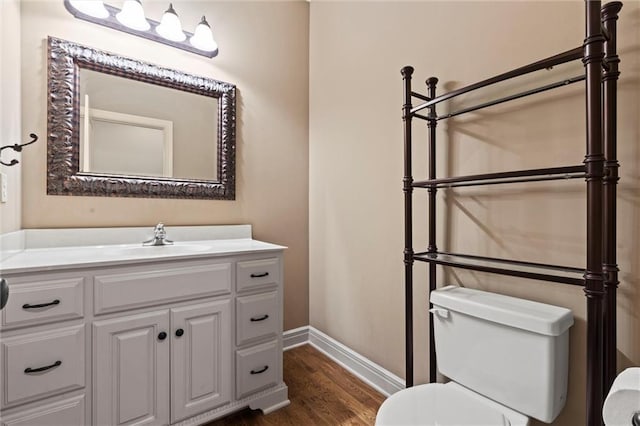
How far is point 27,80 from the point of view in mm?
1367

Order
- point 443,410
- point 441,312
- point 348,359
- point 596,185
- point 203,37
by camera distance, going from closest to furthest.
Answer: point 596,185
point 443,410
point 441,312
point 203,37
point 348,359

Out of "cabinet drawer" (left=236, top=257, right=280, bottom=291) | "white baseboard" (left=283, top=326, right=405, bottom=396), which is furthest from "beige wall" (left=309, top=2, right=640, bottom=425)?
"cabinet drawer" (left=236, top=257, right=280, bottom=291)

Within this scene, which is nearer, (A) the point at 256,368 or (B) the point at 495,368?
(B) the point at 495,368

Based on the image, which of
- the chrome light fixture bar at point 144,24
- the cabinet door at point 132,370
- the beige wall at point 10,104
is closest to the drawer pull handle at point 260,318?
the cabinet door at point 132,370

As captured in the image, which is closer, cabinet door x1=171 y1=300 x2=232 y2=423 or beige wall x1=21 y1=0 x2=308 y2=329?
cabinet door x1=171 y1=300 x2=232 y2=423

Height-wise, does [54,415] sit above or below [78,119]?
below

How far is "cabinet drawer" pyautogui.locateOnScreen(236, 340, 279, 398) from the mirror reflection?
1046mm

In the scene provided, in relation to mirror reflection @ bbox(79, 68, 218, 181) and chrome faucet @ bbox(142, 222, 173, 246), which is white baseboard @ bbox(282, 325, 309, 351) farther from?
mirror reflection @ bbox(79, 68, 218, 181)

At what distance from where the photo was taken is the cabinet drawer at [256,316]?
1.44 m

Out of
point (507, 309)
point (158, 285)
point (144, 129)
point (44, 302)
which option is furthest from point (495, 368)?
point (144, 129)

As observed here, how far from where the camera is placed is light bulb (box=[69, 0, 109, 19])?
56.6 inches

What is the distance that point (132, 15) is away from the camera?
1.54 m

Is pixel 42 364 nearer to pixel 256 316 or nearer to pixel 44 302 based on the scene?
pixel 44 302

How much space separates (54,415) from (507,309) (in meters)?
1.61
